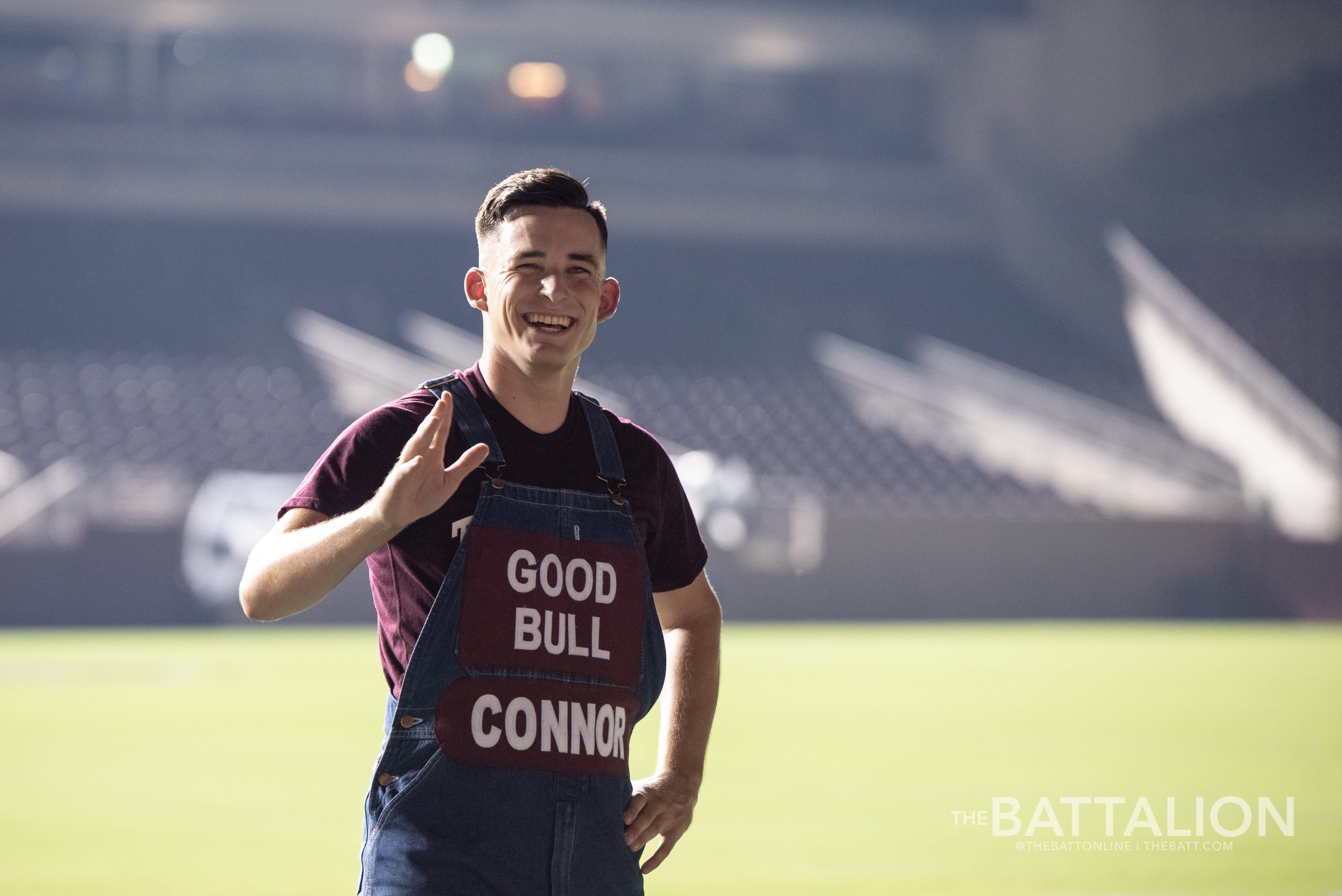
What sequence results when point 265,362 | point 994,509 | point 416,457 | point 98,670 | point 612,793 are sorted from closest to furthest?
point 416,457 < point 612,793 < point 98,670 < point 994,509 < point 265,362

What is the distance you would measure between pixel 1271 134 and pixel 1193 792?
24276mm

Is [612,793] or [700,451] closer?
[612,793]

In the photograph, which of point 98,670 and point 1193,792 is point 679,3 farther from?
point 1193,792

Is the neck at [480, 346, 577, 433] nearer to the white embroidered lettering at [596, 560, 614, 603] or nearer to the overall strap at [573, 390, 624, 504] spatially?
the overall strap at [573, 390, 624, 504]

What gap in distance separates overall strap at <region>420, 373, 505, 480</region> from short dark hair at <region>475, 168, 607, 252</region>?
217 millimetres

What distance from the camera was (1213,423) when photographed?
25453 mm

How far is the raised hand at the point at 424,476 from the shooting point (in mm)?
1783

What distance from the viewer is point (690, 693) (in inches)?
89.7

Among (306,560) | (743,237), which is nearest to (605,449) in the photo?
(306,560)

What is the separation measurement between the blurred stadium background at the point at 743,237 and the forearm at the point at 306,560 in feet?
59.6

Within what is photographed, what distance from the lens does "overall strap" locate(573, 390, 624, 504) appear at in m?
2.13

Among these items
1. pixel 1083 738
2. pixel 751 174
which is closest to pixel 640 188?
pixel 751 174

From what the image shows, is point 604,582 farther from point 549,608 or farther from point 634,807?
point 634,807

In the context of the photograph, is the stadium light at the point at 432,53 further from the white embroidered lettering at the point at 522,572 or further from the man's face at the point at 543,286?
the white embroidered lettering at the point at 522,572
